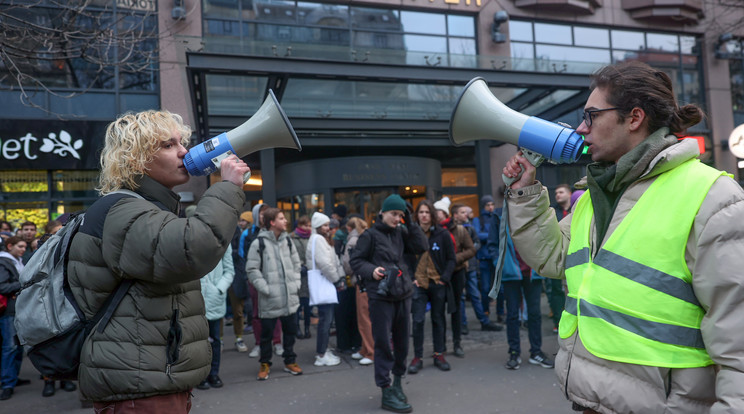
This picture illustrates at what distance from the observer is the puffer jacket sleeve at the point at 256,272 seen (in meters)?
5.64

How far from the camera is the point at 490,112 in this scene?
91.7 inches

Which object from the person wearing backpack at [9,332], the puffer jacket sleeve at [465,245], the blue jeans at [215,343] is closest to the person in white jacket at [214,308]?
the blue jeans at [215,343]

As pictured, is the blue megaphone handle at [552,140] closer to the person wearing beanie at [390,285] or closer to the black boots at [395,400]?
the person wearing beanie at [390,285]

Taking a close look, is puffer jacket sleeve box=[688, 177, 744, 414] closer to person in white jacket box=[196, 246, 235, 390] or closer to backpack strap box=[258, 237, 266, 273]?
person in white jacket box=[196, 246, 235, 390]

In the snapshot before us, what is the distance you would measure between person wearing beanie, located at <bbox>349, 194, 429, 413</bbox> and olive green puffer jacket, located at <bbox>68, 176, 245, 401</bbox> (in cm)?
278

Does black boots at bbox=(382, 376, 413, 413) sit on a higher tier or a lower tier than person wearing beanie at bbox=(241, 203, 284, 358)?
lower

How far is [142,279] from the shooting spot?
5.98 feet

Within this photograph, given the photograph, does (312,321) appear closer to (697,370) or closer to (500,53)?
(697,370)

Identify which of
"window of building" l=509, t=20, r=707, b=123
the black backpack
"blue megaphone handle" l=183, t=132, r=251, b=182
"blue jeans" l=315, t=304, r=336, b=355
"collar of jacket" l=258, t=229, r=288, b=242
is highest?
"window of building" l=509, t=20, r=707, b=123

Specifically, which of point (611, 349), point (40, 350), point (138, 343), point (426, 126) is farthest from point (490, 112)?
point (426, 126)

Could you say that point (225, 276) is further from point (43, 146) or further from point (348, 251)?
point (43, 146)

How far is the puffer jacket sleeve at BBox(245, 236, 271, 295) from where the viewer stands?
5.64 metres

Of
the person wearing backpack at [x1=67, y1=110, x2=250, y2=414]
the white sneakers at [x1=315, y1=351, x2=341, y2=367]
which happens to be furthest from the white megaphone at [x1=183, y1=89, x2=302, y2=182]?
the white sneakers at [x1=315, y1=351, x2=341, y2=367]

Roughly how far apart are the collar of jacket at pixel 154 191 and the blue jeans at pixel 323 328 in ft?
14.3
